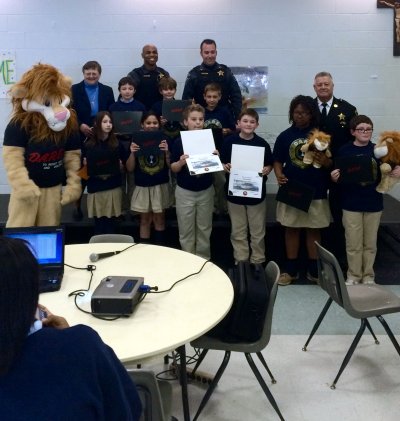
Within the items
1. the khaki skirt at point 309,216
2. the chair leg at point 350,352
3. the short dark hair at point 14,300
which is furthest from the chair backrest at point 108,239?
the short dark hair at point 14,300

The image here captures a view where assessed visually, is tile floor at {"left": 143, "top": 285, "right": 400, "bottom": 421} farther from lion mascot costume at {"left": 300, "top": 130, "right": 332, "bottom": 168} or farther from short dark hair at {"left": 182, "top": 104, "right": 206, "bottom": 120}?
short dark hair at {"left": 182, "top": 104, "right": 206, "bottom": 120}

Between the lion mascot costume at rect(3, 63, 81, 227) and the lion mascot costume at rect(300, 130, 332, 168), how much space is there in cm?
171

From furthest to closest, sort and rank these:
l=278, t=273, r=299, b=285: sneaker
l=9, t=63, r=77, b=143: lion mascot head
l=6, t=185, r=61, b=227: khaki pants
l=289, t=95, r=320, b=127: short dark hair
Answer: l=278, t=273, r=299, b=285: sneaker, l=289, t=95, r=320, b=127: short dark hair, l=6, t=185, r=61, b=227: khaki pants, l=9, t=63, r=77, b=143: lion mascot head

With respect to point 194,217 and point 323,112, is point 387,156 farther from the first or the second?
point 194,217

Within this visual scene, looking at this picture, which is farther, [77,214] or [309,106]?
[77,214]

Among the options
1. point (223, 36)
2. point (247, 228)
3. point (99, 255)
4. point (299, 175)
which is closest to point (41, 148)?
point (99, 255)

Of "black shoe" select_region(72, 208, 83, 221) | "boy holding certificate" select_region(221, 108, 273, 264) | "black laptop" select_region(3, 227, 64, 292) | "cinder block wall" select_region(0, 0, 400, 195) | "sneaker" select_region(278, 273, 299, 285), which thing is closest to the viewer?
"black laptop" select_region(3, 227, 64, 292)

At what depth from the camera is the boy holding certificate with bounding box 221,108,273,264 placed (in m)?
3.94

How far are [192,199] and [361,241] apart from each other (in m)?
1.37

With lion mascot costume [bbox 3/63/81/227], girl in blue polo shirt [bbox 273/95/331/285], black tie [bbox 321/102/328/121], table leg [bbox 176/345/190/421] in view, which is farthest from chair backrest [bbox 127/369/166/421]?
black tie [bbox 321/102/328/121]

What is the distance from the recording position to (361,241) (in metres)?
3.96

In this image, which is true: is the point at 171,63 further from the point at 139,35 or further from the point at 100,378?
the point at 100,378

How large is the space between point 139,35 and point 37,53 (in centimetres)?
109

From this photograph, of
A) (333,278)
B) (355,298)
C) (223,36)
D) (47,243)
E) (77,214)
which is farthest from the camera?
(223,36)
